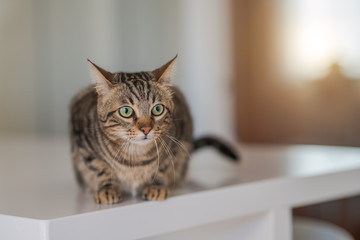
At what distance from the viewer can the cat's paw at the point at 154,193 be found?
671 millimetres

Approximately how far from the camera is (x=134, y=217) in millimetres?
638

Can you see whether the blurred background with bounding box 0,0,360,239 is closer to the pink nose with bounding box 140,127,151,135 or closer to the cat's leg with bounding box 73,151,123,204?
the cat's leg with bounding box 73,151,123,204

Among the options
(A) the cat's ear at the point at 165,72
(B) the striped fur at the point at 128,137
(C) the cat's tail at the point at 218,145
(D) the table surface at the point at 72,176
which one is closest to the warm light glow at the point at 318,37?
(D) the table surface at the point at 72,176

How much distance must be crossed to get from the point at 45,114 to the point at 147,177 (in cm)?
179

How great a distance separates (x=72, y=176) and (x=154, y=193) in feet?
1.08

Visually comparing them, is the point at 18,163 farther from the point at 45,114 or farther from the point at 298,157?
the point at 45,114

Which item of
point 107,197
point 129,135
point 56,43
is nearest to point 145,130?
point 129,135

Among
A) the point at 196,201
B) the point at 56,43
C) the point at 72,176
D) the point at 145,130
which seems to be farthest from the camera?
the point at 56,43

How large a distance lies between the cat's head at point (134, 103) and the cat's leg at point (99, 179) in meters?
0.09

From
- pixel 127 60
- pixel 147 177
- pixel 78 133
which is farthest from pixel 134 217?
pixel 127 60

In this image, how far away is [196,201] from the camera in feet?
2.36

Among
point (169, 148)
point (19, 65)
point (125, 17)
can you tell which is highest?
point (125, 17)

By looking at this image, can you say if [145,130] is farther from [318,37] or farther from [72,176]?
[318,37]

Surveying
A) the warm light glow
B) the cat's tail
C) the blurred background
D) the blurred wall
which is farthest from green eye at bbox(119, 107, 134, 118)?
the warm light glow
